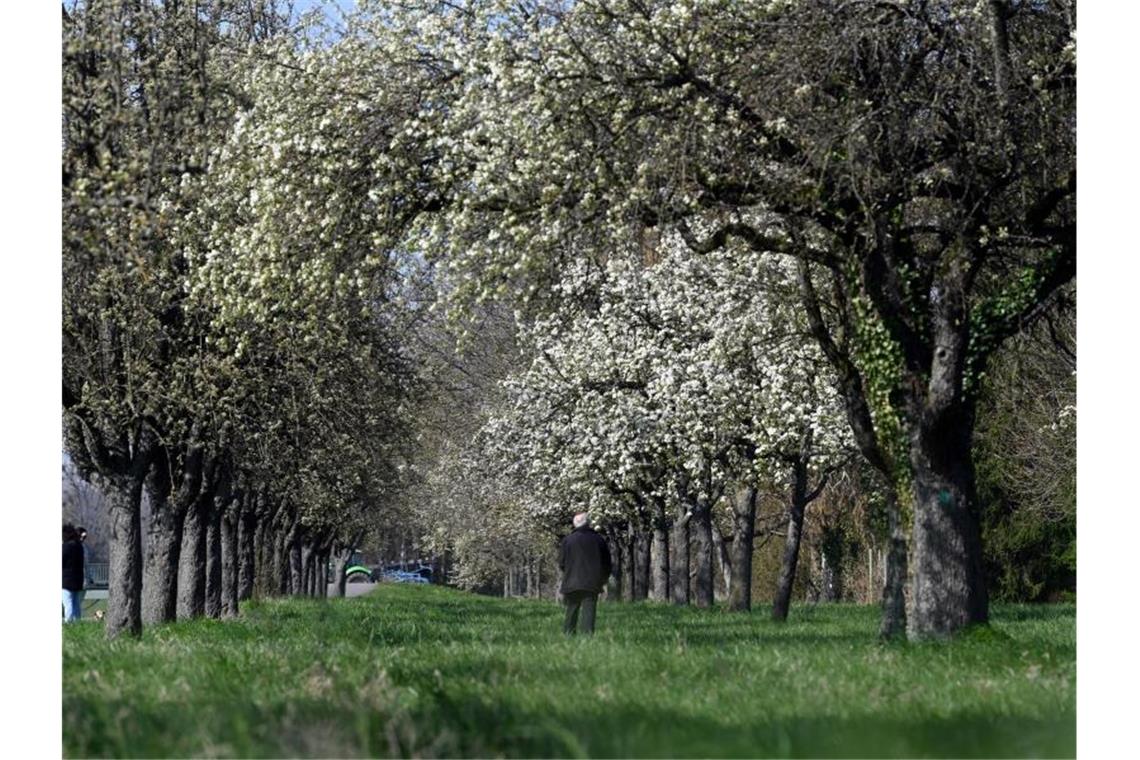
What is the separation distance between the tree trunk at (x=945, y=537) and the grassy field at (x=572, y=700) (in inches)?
49.4

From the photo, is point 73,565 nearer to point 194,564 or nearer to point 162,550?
point 194,564

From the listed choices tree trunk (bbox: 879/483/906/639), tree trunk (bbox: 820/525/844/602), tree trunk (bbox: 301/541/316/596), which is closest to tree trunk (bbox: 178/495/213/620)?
tree trunk (bbox: 879/483/906/639)

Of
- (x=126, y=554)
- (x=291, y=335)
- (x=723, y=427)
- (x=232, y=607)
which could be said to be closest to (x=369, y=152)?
(x=291, y=335)

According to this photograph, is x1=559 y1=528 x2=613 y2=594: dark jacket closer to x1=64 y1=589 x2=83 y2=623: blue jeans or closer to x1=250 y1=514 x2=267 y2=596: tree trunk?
→ x1=64 y1=589 x2=83 y2=623: blue jeans

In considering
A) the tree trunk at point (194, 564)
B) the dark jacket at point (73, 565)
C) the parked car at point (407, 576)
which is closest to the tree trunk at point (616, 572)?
the tree trunk at point (194, 564)

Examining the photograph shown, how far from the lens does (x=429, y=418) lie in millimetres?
40188

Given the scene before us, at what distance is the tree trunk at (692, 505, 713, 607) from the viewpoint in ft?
130

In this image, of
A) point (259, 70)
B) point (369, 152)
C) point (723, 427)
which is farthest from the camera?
point (723, 427)

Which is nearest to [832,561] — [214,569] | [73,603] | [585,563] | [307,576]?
[214,569]

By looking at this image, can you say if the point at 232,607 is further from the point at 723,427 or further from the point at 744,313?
the point at 744,313

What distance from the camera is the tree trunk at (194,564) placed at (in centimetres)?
2894

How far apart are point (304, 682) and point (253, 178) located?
8480 mm

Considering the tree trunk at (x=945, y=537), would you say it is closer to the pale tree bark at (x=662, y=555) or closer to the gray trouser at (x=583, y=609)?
the gray trouser at (x=583, y=609)

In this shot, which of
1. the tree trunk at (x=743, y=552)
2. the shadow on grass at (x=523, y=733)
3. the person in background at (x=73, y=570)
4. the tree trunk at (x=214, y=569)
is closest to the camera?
the shadow on grass at (x=523, y=733)
